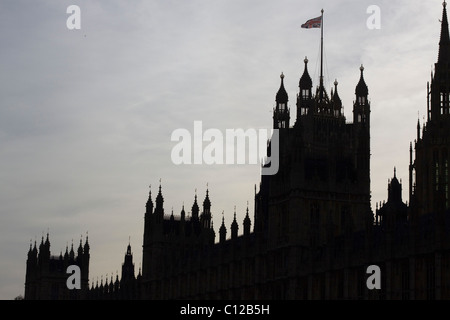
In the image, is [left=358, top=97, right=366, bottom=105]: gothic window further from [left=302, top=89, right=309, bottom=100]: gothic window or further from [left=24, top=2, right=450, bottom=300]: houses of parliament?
[left=302, top=89, right=309, bottom=100]: gothic window

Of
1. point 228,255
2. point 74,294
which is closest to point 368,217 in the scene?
point 228,255

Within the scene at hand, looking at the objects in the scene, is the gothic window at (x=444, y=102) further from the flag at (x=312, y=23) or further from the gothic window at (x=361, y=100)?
the flag at (x=312, y=23)

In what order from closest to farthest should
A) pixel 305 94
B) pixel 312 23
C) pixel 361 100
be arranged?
pixel 312 23, pixel 305 94, pixel 361 100

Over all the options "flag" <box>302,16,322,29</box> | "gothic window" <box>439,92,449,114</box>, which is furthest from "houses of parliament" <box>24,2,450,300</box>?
"flag" <box>302,16,322,29</box>

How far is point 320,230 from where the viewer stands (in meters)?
99.3

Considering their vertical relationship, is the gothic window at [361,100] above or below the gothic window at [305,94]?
above

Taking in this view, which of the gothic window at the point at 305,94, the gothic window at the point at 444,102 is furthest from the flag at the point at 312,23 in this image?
the gothic window at the point at 444,102

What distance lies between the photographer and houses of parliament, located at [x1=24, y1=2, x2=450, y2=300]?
265 ft

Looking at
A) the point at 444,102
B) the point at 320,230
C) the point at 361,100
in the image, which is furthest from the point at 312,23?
the point at 444,102

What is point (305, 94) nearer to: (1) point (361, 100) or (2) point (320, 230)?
(1) point (361, 100)

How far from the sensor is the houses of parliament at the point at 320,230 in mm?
80625

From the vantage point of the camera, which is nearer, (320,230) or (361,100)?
(320,230)
